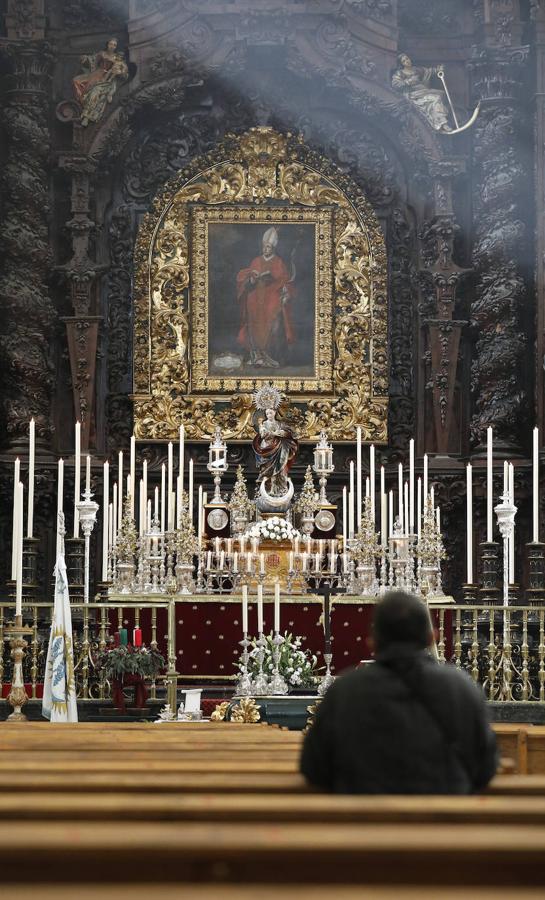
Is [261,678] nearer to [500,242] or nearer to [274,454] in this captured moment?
[274,454]

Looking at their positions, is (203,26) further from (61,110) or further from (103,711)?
(103,711)

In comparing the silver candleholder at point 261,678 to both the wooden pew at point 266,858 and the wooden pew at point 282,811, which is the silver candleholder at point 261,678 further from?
the wooden pew at point 266,858

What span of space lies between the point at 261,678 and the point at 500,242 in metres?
9.19

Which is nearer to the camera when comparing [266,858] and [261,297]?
[266,858]

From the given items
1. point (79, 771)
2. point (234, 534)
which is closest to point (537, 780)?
point (79, 771)

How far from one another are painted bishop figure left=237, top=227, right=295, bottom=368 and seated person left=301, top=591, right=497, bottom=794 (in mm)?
14854

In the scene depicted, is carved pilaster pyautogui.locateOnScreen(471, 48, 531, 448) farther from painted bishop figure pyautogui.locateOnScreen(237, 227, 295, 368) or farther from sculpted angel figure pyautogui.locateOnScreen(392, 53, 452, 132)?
painted bishop figure pyautogui.locateOnScreen(237, 227, 295, 368)

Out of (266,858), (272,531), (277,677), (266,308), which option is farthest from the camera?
(266,308)

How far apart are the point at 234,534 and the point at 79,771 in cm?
1061

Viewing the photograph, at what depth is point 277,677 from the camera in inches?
416

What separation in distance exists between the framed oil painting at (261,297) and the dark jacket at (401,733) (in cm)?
1479

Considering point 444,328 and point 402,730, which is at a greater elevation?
point 444,328

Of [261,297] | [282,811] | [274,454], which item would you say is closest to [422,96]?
[261,297]

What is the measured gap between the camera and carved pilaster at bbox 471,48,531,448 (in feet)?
59.7
